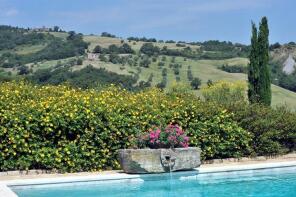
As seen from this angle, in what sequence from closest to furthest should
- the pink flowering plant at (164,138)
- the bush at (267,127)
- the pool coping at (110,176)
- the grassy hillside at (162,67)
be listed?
1. the pool coping at (110,176)
2. the pink flowering plant at (164,138)
3. the bush at (267,127)
4. the grassy hillside at (162,67)

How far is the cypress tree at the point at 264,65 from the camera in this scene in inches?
780

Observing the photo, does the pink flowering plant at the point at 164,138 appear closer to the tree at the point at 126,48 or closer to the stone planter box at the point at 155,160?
the stone planter box at the point at 155,160

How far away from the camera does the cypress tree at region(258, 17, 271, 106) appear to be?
65.0 ft

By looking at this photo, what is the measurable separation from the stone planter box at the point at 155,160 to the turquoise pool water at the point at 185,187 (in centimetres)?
22

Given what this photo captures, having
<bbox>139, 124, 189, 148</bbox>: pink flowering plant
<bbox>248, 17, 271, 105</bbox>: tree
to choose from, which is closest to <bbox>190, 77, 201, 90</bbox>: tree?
<bbox>248, 17, 271, 105</bbox>: tree

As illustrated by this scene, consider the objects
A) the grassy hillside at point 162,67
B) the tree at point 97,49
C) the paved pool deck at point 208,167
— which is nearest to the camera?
the paved pool deck at point 208,167

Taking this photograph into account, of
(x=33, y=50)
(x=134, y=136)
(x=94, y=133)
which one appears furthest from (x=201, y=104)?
(x=33, y=50)

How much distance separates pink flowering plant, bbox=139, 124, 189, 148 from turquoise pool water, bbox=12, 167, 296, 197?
30.2 inches

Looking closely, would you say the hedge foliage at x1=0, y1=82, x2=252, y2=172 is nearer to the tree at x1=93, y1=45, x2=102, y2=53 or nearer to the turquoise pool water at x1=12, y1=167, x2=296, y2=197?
the turquoise pool water at x1=12, y1=167, x2=296, y2=197

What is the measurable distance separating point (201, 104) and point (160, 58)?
2708 inches

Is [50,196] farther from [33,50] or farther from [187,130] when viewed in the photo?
[33,50]

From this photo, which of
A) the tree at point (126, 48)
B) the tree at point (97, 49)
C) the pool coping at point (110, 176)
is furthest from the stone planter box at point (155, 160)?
the tree at point (126, 48)

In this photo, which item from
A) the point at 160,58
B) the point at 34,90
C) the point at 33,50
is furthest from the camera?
the point at 160,58

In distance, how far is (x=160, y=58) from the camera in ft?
273
